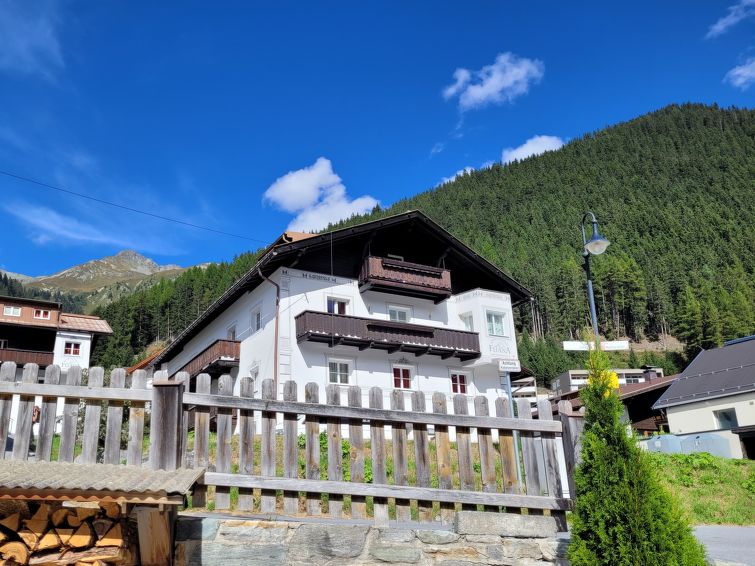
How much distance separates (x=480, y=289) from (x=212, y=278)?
89575 mm

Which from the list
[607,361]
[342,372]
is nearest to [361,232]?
[342,372]

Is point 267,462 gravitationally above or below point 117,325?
below

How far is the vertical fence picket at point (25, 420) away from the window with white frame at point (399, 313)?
76.4ft

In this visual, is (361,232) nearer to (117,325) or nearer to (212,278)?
(117,325)

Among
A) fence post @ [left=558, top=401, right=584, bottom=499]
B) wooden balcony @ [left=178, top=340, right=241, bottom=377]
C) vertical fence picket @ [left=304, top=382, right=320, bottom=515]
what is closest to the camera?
vertical fence picket @ [left=304, top=382, right=320, bottom=515]

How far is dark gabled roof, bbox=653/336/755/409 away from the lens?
33.2 metres

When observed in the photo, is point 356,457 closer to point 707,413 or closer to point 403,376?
point 403,376

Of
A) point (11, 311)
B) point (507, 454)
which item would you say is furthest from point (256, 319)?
point (11, 311)

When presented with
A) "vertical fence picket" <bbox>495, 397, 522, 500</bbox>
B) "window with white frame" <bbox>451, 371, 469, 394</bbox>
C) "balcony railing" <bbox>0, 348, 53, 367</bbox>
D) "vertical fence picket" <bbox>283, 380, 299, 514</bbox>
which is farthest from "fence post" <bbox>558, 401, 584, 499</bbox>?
"balcony railing" <bbox>0, 348, 53, 367</bbox>

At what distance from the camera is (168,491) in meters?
5.00

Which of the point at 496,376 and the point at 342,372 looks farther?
the point at 496,376

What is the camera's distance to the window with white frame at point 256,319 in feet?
92.5

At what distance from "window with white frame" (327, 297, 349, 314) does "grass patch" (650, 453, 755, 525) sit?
14.1 m

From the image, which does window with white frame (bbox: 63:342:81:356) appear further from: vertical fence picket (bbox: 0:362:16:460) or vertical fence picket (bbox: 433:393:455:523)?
vertical fence picket (bbox: 433:393:455:523)
